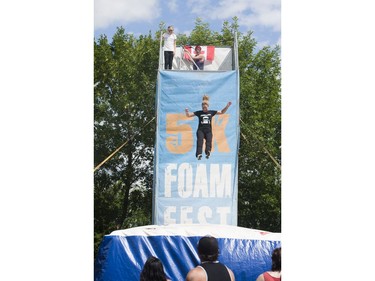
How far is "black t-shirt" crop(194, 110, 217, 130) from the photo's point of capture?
419 inches

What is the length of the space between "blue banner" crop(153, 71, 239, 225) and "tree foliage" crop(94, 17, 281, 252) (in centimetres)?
676

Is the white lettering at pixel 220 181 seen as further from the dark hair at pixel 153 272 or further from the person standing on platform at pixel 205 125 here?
the dark hair at pixel 153 272

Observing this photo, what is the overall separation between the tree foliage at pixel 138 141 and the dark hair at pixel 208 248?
12300 mm

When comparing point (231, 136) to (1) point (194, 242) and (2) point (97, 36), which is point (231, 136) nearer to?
(1) point (194, 242)

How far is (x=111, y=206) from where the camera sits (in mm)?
18703

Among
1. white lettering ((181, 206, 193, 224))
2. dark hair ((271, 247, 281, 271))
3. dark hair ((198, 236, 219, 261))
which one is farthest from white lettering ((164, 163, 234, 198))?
dark hair ((198, 236, 219, 261))

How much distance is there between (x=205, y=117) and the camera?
10719 mm

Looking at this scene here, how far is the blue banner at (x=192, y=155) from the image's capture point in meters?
10.2

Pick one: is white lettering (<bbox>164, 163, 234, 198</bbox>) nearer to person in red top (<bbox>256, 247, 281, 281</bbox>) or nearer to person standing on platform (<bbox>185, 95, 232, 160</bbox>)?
person standing on platform (<bbox>185, 95, 232, 160</bbox>)

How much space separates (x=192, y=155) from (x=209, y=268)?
17.3 feet

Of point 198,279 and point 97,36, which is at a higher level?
point 97,36

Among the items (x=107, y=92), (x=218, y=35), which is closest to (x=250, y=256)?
(x=107, y=92)
